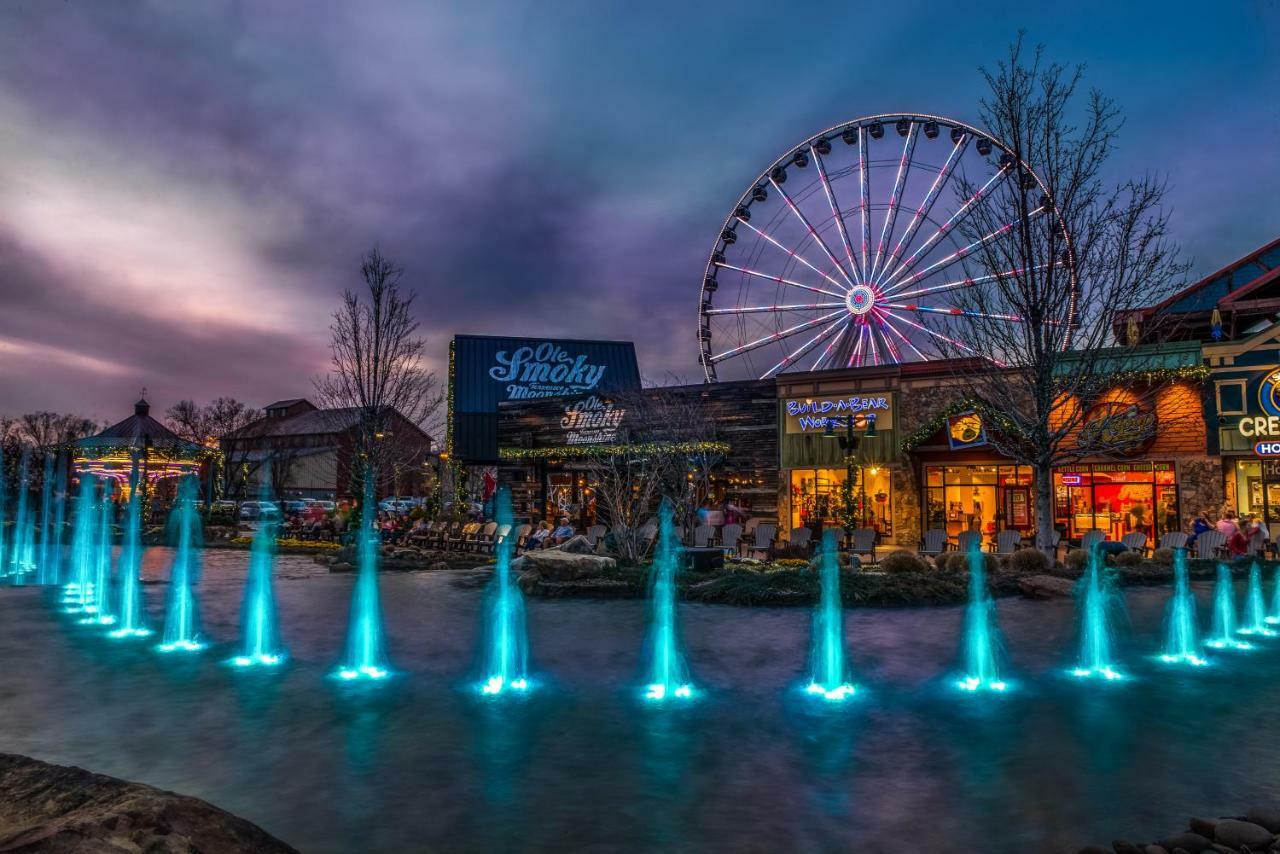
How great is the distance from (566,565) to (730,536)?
8.67m

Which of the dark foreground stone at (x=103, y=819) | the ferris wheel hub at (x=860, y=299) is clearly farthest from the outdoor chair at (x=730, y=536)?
the dark foreground stone at (x=103, y=819)

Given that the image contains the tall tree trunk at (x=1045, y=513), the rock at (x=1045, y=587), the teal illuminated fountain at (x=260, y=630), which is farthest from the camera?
the tall tree trunk at (x=1045, y=513)

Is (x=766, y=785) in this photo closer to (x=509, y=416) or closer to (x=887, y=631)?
(x=887, y=631)

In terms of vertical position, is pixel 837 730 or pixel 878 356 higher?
pixel 878 356

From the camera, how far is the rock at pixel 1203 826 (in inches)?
157

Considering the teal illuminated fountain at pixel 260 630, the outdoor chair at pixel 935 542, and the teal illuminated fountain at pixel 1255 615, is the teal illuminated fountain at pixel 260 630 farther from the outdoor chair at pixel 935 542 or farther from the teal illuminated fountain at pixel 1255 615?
the outdoor chair at pixel 935 542

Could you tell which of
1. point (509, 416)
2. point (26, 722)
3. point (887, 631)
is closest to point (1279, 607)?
point (887, 631)

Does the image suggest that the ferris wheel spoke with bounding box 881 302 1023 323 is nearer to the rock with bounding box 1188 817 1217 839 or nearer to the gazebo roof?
the rock with bounding box 1188 817 1217 839

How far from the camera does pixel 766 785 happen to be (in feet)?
15.7

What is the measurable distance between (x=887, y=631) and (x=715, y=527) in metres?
13.2

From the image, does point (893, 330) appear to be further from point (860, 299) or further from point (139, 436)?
point (139, 436)

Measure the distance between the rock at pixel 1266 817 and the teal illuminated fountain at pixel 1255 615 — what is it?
8232 mm

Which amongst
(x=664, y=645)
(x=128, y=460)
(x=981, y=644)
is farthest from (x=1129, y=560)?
(x=128, y=460)

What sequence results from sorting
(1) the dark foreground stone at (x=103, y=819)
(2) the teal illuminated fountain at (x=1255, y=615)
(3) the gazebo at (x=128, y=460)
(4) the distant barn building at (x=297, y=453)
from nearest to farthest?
(1) the dark foreground stone at (x=103, y=819) → (2) the teal illuminated fountain at (x=1255, y=615) → (3) the gazebo at (x=128, y=460) → (4) the distant barn building at (x=297, y=453)
